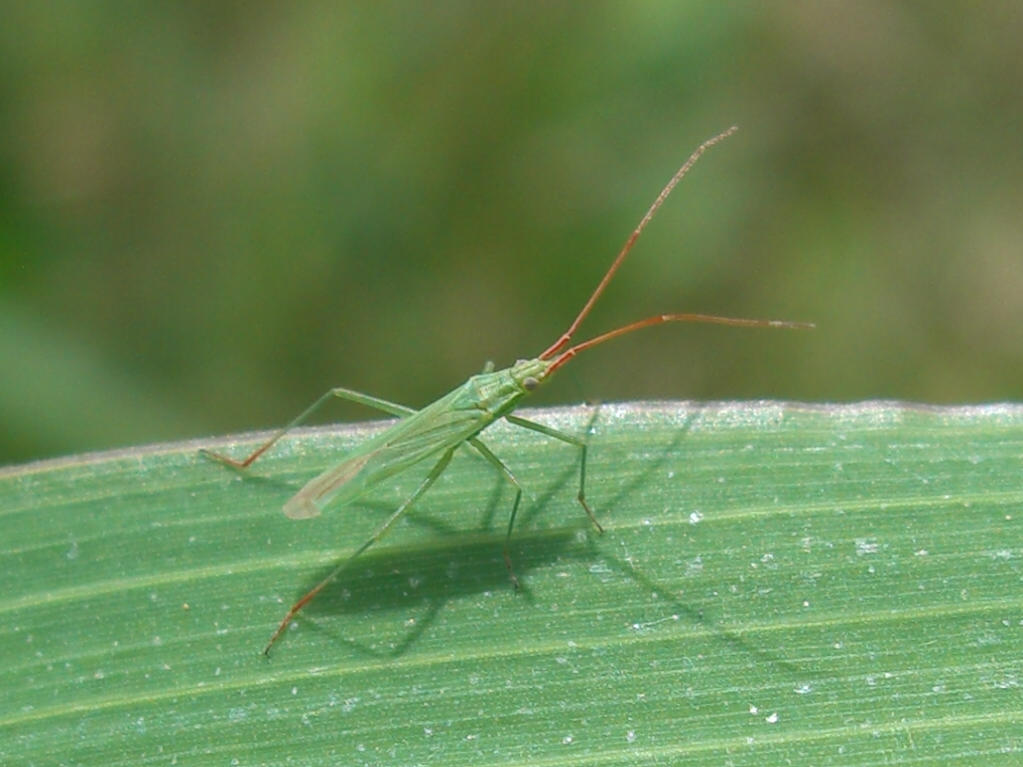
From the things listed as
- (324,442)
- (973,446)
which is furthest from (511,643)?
(973,446)

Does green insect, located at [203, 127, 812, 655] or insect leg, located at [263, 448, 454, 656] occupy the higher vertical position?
green insect, located at [203, 127, 812, 655]

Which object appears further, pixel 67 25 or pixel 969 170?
pixel 969 170

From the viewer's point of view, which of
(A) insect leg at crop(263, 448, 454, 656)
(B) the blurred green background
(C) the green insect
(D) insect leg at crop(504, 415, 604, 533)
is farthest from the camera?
(B) the blurred green background

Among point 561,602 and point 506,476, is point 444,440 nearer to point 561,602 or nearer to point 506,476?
point 506,476

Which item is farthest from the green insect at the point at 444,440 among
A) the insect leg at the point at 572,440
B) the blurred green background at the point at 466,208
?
the blurred green background at the point at 466,208

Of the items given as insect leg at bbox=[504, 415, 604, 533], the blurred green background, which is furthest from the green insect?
the blurred green background

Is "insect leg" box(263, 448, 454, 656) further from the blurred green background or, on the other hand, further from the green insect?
the blurred green background

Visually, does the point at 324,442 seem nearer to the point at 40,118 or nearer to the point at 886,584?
the point at 886,584
